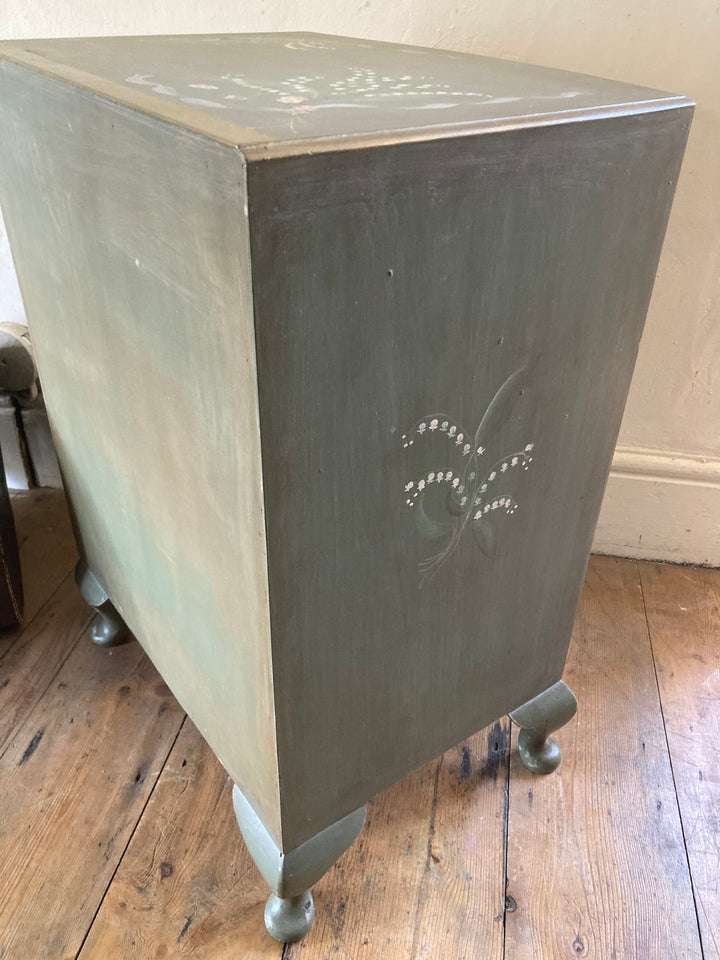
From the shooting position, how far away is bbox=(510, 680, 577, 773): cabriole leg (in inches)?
35.4

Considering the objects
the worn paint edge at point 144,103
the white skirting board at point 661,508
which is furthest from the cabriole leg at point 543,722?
the worn paint edge at point 144,103

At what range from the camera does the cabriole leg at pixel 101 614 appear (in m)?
1.06

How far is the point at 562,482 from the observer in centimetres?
71

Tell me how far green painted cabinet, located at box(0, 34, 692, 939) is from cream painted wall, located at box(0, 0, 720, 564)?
0.19 m

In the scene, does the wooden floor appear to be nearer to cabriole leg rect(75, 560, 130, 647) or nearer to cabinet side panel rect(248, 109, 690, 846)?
cabriole leg rect(75, 560, 130, 647)

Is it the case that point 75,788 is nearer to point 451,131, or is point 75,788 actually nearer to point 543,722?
point 543,722

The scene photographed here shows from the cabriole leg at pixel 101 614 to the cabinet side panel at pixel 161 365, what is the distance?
18cm

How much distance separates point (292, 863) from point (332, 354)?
52 cm

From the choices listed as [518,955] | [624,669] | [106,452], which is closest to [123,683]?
[106,452]

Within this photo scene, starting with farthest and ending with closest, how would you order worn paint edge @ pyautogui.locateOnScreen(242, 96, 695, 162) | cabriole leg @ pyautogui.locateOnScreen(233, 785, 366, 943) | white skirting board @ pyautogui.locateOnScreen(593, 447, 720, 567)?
1. white skirting board @ pyautogui.locateOnScreen(593, 447, 720, 567)
2. cabriole leg @ pyautogui.locateOnScreen(233, 785, 366, 943)
3. worn paint edge @ pyautogui.locateOnScreen(242, 96, 695, 162)

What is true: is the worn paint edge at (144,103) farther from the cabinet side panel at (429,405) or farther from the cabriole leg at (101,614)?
the cabriole leg at (101,614)

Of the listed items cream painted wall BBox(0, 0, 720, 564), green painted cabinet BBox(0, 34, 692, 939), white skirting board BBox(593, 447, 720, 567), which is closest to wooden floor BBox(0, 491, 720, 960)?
green painted cabinet BBox(0, 34, 692, 939)

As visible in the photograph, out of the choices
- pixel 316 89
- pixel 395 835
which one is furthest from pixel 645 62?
pixel 395 835

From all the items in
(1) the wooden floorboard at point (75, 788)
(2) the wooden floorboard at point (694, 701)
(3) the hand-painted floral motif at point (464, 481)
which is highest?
(3) the hand-painted floral motif at point (464, 481)
